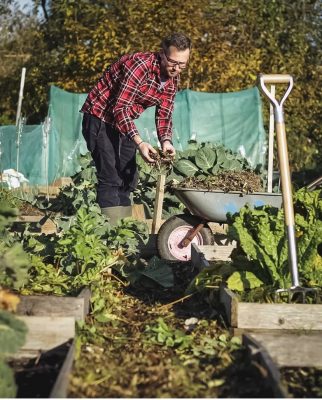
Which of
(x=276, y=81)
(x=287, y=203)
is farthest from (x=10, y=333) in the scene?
(x=276, y=81)

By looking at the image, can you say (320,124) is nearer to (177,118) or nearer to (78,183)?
(177,118)

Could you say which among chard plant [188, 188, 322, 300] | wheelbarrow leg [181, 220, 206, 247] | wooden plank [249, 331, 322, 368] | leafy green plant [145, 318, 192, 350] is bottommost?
leafy green plant [145, 318, 192, 350]

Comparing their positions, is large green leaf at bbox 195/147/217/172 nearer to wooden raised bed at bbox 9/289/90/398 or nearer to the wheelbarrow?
the wheelbarrow

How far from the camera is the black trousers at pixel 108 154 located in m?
6.21

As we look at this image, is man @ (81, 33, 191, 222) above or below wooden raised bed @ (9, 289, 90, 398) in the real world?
above

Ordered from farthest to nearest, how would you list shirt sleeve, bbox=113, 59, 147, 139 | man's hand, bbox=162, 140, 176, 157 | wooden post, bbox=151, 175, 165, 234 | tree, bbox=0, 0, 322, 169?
tree, bbox=0, 0, 322, 169
wooden post, bbox=151, 175, 165, 234
man's hand, bbox=162, 140, 176, 157
shirt sleeve, bbox=113, 59, 147, 139

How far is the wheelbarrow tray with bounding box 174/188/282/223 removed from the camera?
20.7 feet

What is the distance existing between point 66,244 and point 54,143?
28.1 ft

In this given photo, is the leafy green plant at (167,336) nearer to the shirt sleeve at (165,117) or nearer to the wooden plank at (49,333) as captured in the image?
the wooden plank at (49,333)

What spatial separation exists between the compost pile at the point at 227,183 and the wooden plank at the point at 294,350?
2.94 m

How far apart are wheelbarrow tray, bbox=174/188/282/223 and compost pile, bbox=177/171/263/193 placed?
51 millimetres

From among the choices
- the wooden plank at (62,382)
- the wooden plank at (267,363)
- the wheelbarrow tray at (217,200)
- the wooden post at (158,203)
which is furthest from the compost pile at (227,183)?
the wooden plank at (62,382)

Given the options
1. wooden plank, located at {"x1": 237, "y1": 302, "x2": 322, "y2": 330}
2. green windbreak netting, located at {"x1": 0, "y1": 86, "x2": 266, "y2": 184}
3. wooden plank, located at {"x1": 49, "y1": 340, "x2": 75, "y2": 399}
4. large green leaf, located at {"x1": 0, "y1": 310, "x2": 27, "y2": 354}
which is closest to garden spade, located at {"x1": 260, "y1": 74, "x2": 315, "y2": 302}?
wooden plank, located at {"x1": 237, "y1": 302, "x2": 322, "y2": 330}

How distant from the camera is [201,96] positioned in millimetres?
13664
